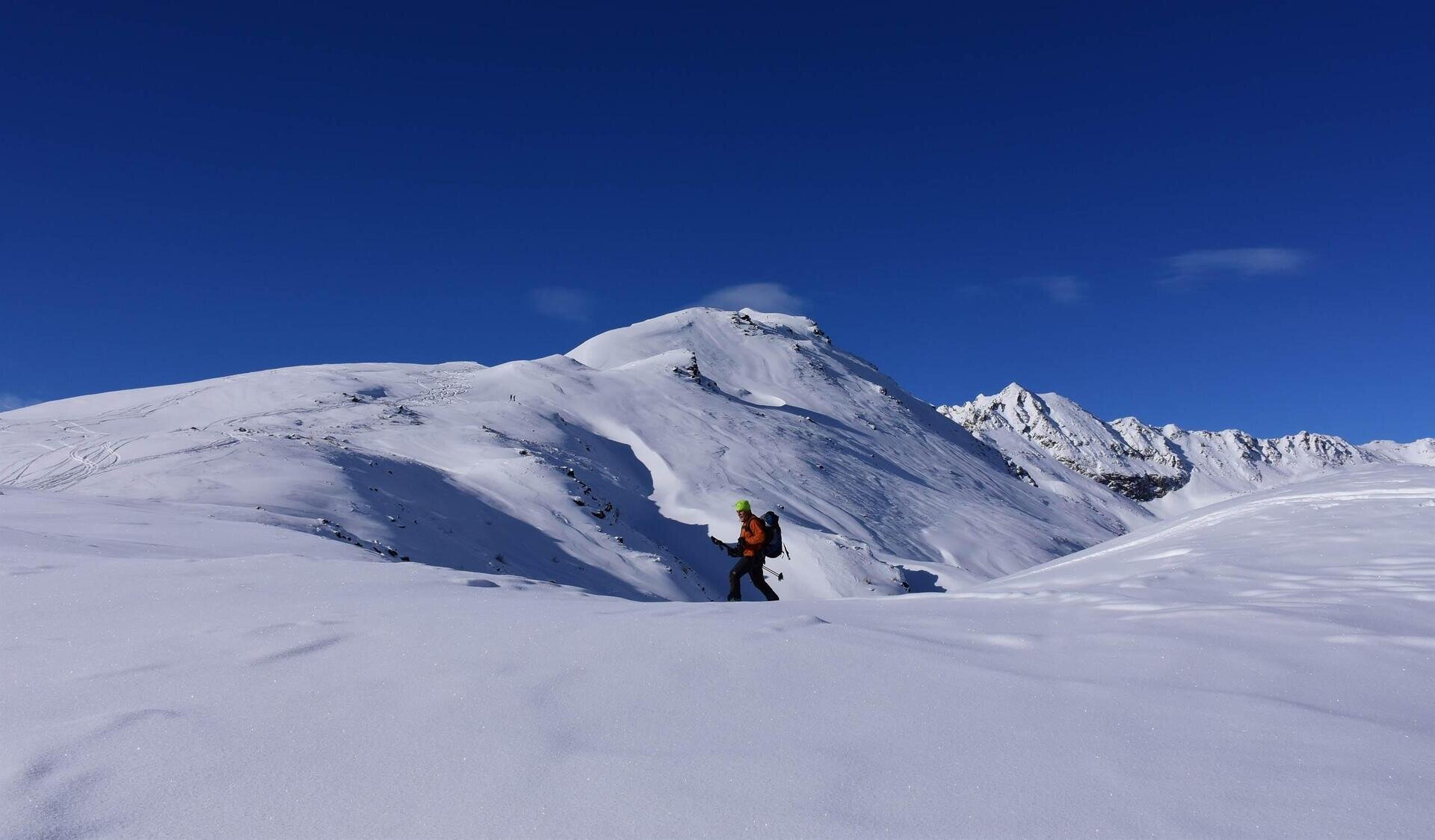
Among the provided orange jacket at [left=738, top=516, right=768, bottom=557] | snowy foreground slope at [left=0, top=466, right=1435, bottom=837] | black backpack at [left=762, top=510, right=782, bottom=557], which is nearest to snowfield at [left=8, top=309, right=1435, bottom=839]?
snowy foreground slope at [left=0, top=466, right=1435, bottom=837]

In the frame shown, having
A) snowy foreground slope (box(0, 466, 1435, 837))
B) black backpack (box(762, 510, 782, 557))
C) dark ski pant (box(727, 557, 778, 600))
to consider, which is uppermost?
black backpack (box(762, 510, 782, 557))

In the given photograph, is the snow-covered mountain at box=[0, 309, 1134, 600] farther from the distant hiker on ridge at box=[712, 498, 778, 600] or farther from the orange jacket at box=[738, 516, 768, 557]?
the orange jacket at box=[738, 516, 768, 557]

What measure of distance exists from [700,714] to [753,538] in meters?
8.25

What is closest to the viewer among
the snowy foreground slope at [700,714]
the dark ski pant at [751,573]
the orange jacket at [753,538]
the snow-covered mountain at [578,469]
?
the snowy foreground slope at [700,714]

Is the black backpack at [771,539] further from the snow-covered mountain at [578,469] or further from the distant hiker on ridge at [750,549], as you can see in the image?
the snow-covered mountain at [578,469]

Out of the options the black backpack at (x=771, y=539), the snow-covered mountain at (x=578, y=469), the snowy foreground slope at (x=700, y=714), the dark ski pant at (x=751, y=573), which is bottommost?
the snowy foreground slope at (x=700, y=714)

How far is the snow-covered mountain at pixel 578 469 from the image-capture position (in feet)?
64.5

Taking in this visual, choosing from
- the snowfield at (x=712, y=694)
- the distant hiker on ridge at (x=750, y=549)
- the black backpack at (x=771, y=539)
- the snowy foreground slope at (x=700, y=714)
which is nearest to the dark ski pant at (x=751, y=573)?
the distant hiker on ridge at (x=750, y=549)

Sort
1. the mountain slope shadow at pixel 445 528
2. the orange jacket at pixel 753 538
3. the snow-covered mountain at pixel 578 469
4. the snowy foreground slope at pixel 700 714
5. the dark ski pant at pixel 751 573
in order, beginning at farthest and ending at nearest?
the snow-covered mountain at pixel 578 469
the mountain slope shadow at pixel 445 528
the orange jacket at pixel 753 538
the dark ski pant at pixel 751 573
the snowy foreground slope at pixel 700 714

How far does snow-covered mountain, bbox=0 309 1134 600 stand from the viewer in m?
19.7

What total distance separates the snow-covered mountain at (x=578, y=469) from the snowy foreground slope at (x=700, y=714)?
23.2 ft

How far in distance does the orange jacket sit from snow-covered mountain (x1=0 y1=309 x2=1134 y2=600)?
18.7ft

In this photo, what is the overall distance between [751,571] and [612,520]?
16.8m

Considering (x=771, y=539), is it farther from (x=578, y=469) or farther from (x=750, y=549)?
(x=578, y=469)
